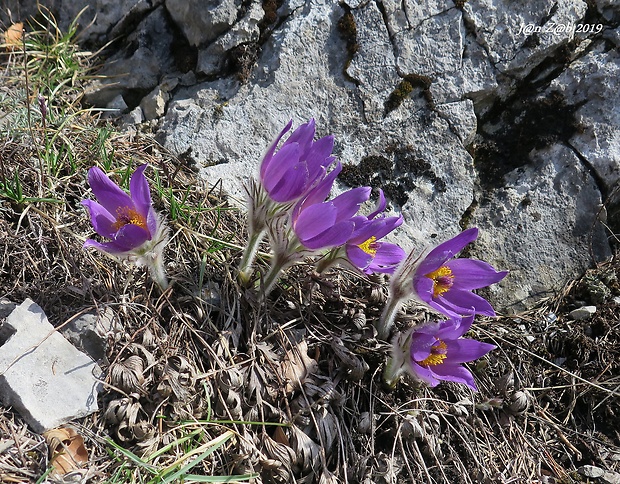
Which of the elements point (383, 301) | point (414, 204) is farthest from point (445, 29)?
point (383, 301)

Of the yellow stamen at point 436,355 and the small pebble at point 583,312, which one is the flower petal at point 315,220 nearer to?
the yellow stamen at point 436,355

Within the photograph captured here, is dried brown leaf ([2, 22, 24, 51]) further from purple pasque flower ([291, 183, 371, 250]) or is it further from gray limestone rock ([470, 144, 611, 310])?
gray limestone rock ([470, 144, 611, 310])

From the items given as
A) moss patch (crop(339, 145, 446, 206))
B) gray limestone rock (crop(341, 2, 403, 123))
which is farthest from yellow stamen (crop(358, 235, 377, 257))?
gray limestone rock (crop(341, 2, 403, 123))

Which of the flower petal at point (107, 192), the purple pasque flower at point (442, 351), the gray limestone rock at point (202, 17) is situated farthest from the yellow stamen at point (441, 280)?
the gray limestone rock at point (202, 17)

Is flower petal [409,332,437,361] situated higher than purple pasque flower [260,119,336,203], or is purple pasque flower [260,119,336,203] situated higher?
purple pasque flower [260,119,336,203]

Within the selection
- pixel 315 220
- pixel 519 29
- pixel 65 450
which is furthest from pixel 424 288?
pixel 519 29

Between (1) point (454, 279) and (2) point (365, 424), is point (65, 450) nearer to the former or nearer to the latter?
(2) point (365, 424)

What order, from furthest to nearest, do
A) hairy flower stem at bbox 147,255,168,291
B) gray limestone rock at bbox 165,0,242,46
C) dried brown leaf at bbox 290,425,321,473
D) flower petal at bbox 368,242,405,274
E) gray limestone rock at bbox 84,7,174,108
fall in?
1. gray limestone rock at bbox 84,7,174,108
2. gray limestone rock at bbox 165,0,242,46
3. flower petal at bbox 368,242,405,274
4. hairy flower stem at bbox 147,255,168,291
5. dried brown leaf at bbox 290,425,321,473
